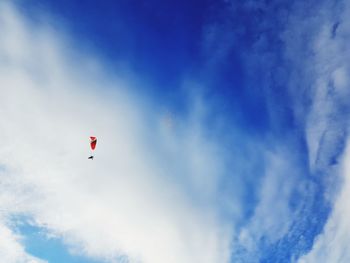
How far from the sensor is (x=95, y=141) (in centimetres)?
6562
